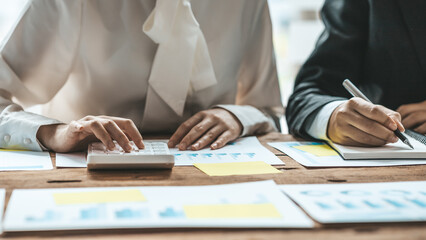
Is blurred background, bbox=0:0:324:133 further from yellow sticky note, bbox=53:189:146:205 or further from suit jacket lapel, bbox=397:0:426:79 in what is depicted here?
yellow sticky note, bbox=53:189:146:205

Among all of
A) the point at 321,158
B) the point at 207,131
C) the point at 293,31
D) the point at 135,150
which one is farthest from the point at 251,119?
the point at 293,31

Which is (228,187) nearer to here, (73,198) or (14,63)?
(73,198)

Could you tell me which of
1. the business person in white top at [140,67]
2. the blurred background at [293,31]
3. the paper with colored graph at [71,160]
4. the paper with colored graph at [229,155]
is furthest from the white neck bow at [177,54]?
the blurred background at [293,31]

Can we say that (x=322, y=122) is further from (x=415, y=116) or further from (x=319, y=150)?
(x=415, y=116)

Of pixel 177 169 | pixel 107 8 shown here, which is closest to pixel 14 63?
pixel 107 8

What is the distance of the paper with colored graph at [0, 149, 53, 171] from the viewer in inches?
31.7

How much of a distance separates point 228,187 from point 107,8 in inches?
25.0

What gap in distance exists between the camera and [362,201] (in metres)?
0.67

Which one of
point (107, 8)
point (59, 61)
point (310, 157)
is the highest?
point (107, 8)

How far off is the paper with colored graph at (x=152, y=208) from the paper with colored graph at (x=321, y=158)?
23 centimetres

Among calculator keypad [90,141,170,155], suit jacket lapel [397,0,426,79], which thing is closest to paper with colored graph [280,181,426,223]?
calculator keypad [90,141,170,155]

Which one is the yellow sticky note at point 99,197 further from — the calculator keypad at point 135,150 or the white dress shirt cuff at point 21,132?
the white dress shirt cuff at point 21,132

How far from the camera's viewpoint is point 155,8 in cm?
108

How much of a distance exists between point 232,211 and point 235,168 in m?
0.23
